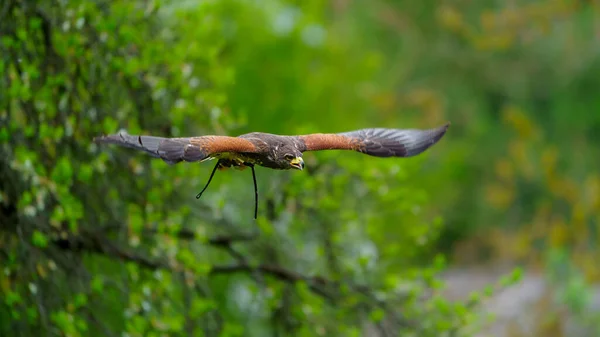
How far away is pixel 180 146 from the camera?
450 centimetres

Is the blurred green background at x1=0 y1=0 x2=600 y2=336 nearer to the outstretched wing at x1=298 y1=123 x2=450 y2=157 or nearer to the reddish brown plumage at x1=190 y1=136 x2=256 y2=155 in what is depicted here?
the outstretched wing at x1=298 y1=123 x2=450 y2=157

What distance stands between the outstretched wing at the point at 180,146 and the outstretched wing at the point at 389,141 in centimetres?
101

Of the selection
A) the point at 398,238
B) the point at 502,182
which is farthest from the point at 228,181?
the point at 502,182

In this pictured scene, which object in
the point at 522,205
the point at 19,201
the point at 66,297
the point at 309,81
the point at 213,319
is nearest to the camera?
the point at 19,201

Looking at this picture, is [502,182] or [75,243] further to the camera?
[502,182]

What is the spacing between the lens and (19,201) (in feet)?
18.3

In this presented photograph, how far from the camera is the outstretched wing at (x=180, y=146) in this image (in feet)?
14.6

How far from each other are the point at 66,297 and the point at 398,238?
6.01m

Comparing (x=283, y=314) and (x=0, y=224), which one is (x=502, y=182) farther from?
(x=0, y=224)

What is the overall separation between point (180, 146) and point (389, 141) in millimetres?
1894

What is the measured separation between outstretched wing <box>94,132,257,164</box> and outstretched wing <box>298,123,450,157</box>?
3.31ft

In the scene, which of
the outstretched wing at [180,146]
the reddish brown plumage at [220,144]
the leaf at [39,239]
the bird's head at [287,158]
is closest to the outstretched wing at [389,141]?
the bird's head at [287,158]

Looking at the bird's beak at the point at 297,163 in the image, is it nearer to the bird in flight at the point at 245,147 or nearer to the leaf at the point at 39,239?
the bird in flight at the point at 245,147

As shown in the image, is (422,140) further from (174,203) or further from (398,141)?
(174,203)
